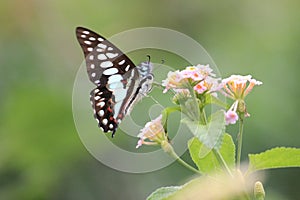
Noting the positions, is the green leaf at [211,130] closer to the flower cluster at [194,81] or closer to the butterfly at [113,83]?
the flower cluster at [194,81]

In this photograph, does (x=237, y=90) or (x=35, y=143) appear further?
(x=35, y=143)

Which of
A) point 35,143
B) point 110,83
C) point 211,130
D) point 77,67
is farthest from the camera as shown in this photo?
point 77,67

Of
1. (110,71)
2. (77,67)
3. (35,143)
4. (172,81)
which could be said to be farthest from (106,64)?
(77,67)

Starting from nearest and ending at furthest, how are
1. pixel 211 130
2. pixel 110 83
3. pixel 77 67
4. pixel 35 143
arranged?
pixel 211 130
pixel 110 83
pixel 35 143
pixel 77 67

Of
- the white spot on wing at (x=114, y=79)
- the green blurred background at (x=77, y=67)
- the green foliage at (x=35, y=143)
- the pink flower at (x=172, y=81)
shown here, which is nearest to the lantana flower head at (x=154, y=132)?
the pink flower at (x=172, y=81)

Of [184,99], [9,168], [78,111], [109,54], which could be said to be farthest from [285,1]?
[184,99]

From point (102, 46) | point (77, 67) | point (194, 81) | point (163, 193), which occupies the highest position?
point (77, 67)

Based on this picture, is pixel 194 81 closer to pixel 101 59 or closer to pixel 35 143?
pixel 101 59

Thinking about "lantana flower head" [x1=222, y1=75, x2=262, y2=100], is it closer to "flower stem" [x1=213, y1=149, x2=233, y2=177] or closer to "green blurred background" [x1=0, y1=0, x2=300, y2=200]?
"flower stem" [x1=213, y1=149, x2=233, y2=177]
